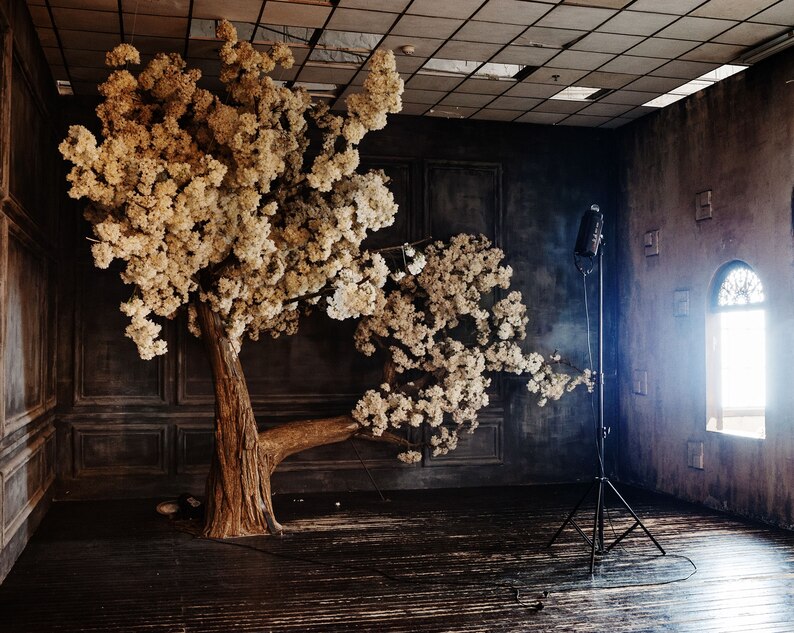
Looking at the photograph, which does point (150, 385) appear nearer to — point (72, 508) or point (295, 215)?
point (72, 508)

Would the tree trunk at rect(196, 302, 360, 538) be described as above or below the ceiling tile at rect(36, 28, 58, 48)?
below

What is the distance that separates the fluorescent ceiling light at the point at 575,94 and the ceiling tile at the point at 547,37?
1367 mm

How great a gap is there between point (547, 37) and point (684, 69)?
1.56 m

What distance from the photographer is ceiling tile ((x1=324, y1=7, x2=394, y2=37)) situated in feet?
20.1

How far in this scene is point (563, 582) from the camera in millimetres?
5355

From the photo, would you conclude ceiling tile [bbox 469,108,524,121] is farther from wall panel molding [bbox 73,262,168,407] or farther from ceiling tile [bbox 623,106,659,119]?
wall panel molding [bbox 73,262,168,407]

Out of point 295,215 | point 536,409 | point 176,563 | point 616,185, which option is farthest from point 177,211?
point 616,185

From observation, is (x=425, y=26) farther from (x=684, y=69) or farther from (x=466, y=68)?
(x=684, y=69)

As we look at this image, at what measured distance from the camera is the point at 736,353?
24.8 feet

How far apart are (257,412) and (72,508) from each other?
77.9 inches

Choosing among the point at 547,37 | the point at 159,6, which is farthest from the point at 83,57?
the point at 547,37

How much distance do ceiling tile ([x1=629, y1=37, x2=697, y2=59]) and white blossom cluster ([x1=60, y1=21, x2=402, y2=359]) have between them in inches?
89.9

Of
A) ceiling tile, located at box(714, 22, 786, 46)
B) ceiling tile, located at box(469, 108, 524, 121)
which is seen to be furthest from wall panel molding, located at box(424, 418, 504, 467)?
ceiling tile, located at box(714, 22, 786, 46)

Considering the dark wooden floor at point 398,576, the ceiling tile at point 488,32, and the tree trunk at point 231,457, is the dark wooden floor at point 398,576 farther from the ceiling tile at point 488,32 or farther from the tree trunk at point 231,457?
the ceiling tile at point 488,32
